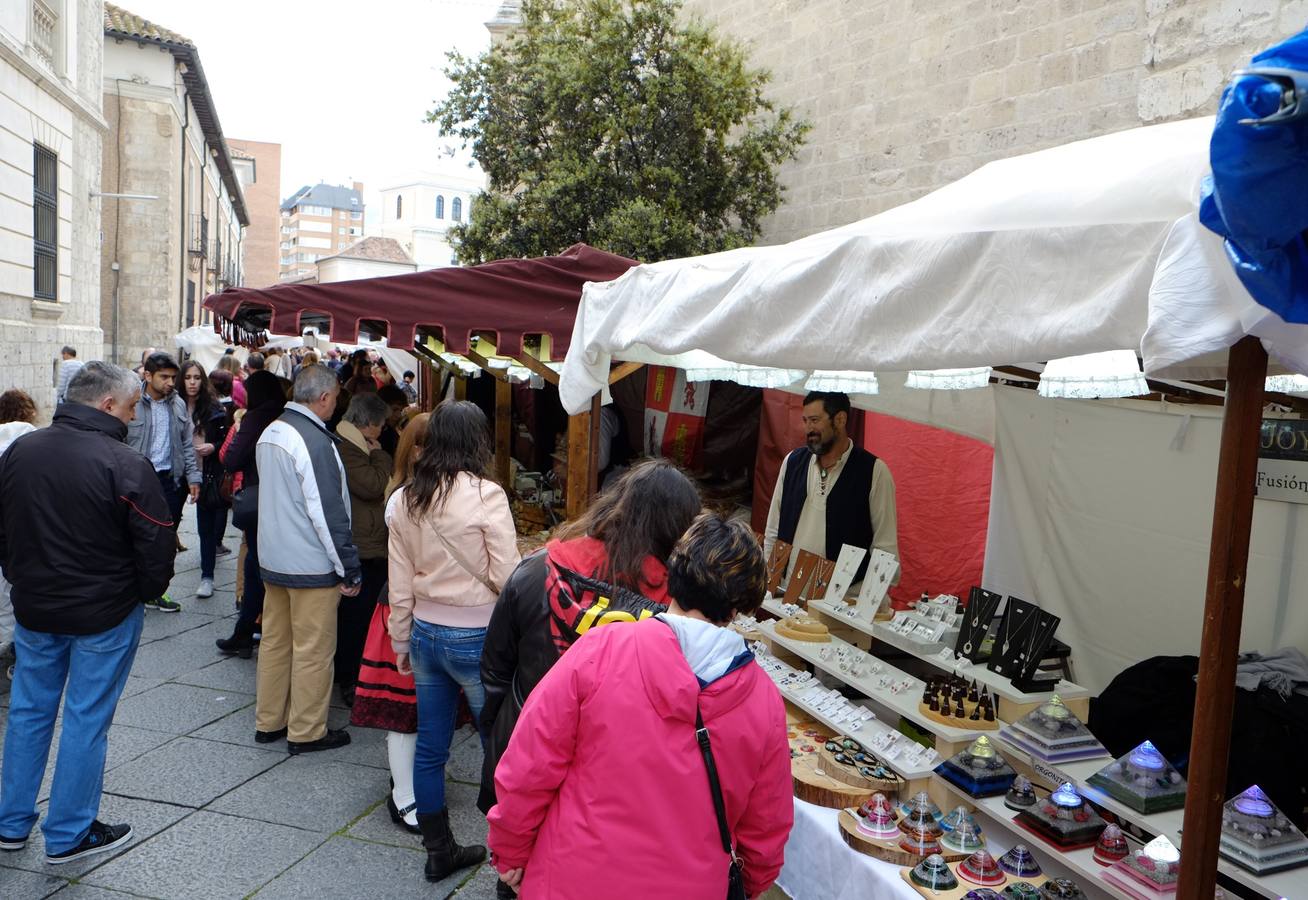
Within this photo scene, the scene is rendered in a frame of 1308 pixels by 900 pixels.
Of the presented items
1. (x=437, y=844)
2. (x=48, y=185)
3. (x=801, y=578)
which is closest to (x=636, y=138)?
(x=801, y=578)

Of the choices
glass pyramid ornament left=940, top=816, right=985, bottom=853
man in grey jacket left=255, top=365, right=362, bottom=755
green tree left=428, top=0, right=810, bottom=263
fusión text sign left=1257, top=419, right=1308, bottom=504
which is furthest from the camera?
green tree left=428, top=0, right=810, bottom=263

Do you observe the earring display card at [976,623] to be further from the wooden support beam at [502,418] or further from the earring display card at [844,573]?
the wooden support beam at [502,418]

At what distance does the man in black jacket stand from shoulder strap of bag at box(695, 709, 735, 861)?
2.44 meters

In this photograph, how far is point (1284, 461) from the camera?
3.59 meters

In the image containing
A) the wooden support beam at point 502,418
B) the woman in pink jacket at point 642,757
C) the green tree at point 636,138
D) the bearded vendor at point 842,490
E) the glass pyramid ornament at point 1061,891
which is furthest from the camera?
the green tree at point 636,138

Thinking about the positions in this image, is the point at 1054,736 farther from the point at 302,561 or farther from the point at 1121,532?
the point at 302,561

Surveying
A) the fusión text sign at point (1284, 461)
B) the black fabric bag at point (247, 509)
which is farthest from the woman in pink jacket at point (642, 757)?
the black fabric bag at point (247, 509)

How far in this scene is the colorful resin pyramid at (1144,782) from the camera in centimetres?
232

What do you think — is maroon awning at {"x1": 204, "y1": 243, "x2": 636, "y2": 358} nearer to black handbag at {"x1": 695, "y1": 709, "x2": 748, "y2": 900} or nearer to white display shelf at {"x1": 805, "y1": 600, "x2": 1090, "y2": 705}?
white display shelf at {"x1": 805, "y1": 600, "x2": 1090, "y2": 705}

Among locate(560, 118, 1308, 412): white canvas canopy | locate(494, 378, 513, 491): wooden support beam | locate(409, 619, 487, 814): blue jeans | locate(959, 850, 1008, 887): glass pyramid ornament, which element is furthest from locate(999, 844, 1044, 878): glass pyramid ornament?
locate(494, 378, 513, 491): wooden support beam

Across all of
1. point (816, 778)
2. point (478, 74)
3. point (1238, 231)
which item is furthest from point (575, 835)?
point (478, 74)

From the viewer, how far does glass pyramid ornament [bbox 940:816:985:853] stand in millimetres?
2484

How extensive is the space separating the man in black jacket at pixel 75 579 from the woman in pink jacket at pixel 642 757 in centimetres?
218

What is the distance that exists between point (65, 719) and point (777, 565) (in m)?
2.97
